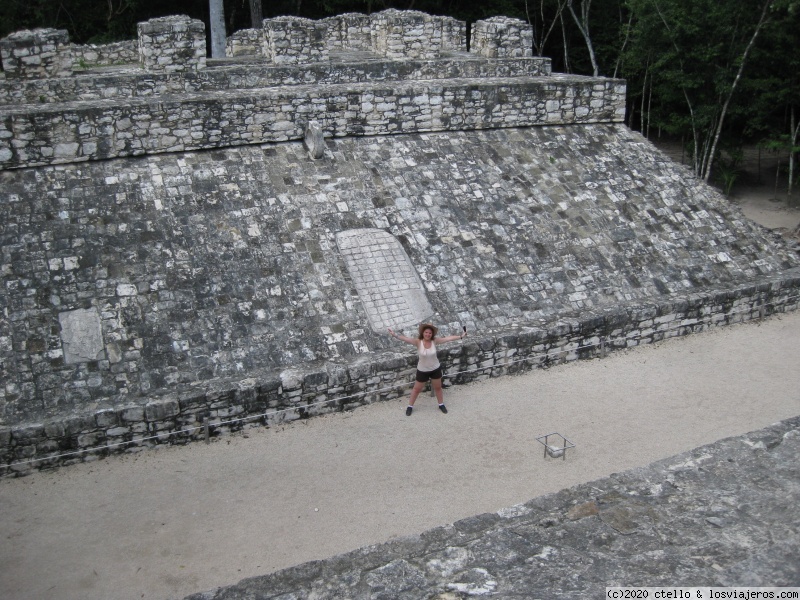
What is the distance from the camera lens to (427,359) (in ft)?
27.7

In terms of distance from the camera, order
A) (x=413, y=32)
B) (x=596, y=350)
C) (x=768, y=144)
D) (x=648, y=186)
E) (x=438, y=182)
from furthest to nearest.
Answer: (x=768, y=144)
(x=413, y=32)
(x=648, y=186)
(x=438, y=182)
(x=596, y=350)

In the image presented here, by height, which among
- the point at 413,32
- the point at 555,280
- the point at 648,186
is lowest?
the point at 555,280

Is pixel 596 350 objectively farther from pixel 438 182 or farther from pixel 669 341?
pixel 438 182

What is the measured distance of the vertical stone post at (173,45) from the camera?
12.3 meters

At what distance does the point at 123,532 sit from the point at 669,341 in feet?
24.0

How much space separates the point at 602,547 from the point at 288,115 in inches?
321

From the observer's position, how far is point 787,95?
17000 mm

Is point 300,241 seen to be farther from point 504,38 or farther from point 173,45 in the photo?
point 504,38

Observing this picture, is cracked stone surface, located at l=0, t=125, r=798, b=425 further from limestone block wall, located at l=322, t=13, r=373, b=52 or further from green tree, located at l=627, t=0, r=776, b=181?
limestone block wall, located at l=322, t=13, r=373, b=52

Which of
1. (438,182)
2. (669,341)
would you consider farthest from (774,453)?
(438,182)

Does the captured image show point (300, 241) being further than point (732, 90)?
No

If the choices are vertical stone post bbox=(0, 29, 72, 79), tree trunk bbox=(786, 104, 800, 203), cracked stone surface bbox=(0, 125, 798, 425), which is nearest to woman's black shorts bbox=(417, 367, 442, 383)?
cracked stone surface bbox=(0, 125, 798, 425)

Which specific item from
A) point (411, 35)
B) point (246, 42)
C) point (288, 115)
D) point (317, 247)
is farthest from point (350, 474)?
point (246, 42)

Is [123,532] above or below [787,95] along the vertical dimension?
below
